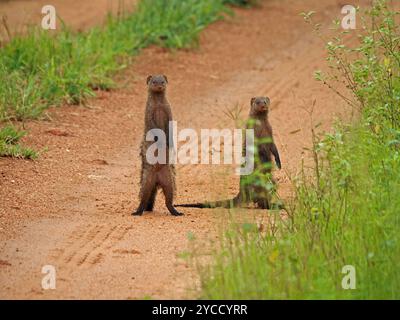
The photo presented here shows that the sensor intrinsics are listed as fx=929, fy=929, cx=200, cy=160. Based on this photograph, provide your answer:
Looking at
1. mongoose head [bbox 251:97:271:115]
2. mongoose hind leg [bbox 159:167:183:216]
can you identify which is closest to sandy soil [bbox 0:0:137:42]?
mongoose head [bbox 251:97:271:115]

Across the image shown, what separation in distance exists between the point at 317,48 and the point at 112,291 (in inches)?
309

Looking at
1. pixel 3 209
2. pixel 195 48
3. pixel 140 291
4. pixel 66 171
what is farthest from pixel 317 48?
pixel 140 291

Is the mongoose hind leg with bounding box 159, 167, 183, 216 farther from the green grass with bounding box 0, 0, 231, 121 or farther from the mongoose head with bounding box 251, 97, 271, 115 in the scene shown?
the green grass with bounding box 0, 0, 231, 121

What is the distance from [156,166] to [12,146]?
1796 millimetres

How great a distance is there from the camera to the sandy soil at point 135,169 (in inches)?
222

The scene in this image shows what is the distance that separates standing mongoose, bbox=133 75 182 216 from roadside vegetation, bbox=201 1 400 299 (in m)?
0.86

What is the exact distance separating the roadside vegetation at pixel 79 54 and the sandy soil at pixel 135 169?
6.9 inches

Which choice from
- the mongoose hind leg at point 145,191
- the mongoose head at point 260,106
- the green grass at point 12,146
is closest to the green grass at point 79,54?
the green grass at point 12,146

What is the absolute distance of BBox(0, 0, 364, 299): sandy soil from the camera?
18.5 ft

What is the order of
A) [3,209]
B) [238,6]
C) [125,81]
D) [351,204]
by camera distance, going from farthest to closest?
[238,6] < [125,81] < [3,209] < [351,204]

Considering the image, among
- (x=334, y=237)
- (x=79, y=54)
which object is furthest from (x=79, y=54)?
(x=334, y=237)

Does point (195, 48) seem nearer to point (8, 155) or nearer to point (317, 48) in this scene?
point (317, 48)

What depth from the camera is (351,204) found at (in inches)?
226
